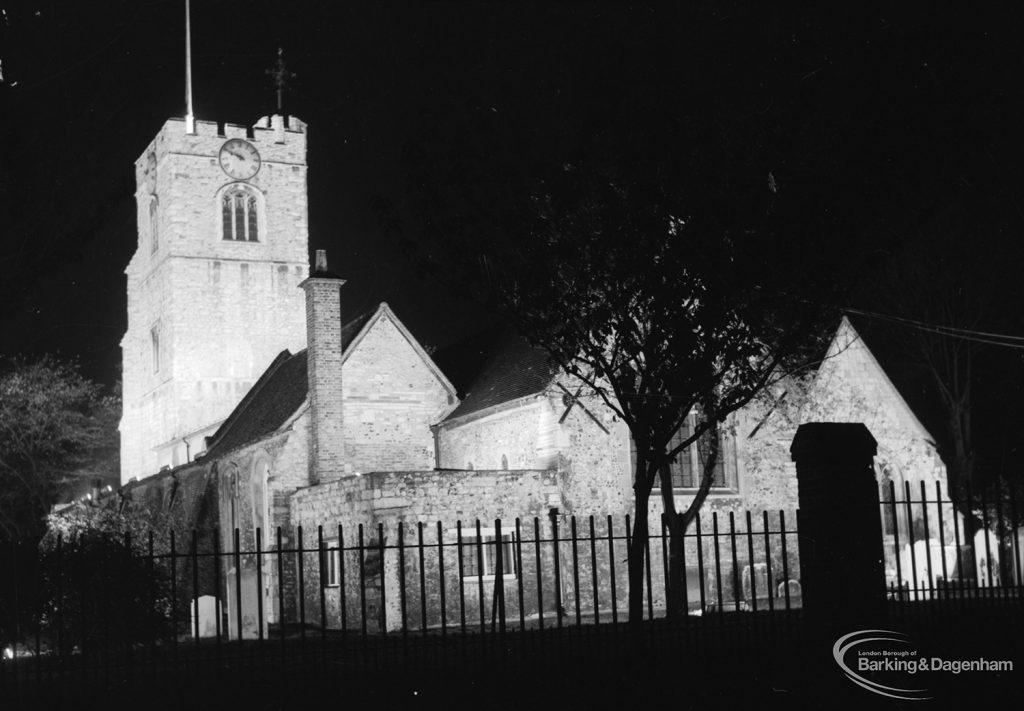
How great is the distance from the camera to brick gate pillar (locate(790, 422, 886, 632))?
1128 centimetres

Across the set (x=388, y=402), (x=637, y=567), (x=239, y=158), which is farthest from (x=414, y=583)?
(x=239, y=158)

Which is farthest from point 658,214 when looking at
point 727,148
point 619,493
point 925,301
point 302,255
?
point 302,255

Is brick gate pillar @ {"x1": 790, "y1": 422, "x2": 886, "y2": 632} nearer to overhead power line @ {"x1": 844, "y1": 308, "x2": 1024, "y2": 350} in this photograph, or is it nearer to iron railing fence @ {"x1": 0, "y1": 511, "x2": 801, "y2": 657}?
iron railing fence @ {"x1": 0, "y1": 511, "x2": 801, "y2": 657}

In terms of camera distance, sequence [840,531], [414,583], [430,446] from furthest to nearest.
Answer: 1. [430,446]
2. [414,583]
3. [840,531]

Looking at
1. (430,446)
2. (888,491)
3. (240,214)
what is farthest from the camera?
(240,214)

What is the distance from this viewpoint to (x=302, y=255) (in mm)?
57625

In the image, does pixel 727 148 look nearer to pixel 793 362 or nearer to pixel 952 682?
pixel 952 682

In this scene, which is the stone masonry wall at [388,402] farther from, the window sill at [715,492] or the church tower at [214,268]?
the church tower at [214,268]

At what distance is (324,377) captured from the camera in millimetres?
32438

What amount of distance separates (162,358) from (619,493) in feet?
112

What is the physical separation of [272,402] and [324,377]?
6.23 m

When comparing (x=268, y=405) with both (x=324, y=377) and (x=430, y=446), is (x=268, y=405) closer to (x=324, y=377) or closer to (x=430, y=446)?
(x=430, y=446)

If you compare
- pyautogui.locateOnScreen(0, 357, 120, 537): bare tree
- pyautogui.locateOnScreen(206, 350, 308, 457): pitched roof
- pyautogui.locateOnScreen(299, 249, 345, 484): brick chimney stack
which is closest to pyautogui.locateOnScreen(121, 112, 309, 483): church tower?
pyautogui.locateOnScreen(0, 357, 120, 537): bare tree

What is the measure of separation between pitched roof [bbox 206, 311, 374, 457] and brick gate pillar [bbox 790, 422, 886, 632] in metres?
22.7
